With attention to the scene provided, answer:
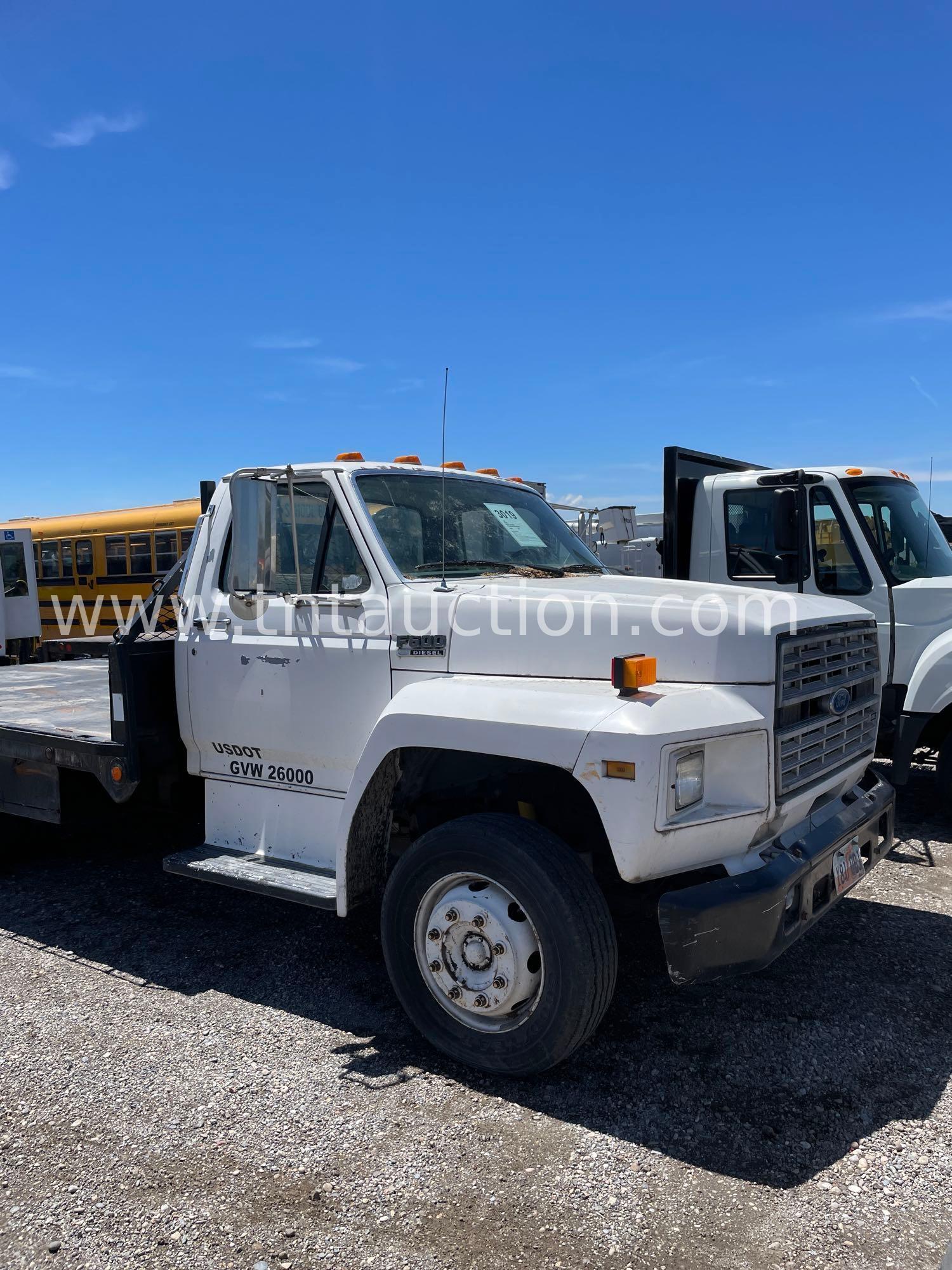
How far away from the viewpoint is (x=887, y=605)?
6.50 meters

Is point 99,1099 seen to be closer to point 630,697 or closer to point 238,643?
point 238,643

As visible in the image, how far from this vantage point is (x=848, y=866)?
3693mm

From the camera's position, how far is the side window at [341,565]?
13.1ft

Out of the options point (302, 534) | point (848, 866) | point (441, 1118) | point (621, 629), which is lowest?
point (441, 1118)

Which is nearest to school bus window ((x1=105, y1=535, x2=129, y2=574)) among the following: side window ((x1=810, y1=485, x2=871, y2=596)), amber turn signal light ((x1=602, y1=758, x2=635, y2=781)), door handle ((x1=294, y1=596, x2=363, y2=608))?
side window ((x1=810, y1=485, x2=871, y2=596))

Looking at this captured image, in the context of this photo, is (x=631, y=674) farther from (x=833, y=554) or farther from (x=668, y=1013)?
(x=833, y=554)

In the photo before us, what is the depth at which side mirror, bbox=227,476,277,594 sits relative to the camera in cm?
390

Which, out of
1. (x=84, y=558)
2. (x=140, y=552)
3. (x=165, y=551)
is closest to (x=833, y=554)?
(x=165, y=551)

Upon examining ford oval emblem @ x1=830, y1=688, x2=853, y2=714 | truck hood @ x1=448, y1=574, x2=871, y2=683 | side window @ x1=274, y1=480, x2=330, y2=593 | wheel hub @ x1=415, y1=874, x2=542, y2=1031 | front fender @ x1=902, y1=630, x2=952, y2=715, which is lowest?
wheel hub @ x1=415, y1=874, x2=542, y2=1031

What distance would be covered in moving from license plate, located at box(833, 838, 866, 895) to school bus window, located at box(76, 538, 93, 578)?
1788 cm

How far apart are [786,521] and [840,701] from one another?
10.2 feet

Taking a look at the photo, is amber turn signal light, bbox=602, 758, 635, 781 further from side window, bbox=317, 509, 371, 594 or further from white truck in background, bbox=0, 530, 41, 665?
white truck in background, bbox=0, 530, 41, 665

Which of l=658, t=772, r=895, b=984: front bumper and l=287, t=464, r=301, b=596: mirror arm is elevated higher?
l=287, t=464, r=301, b=596: mirror arm

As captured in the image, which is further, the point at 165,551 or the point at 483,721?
the point at 165,551
